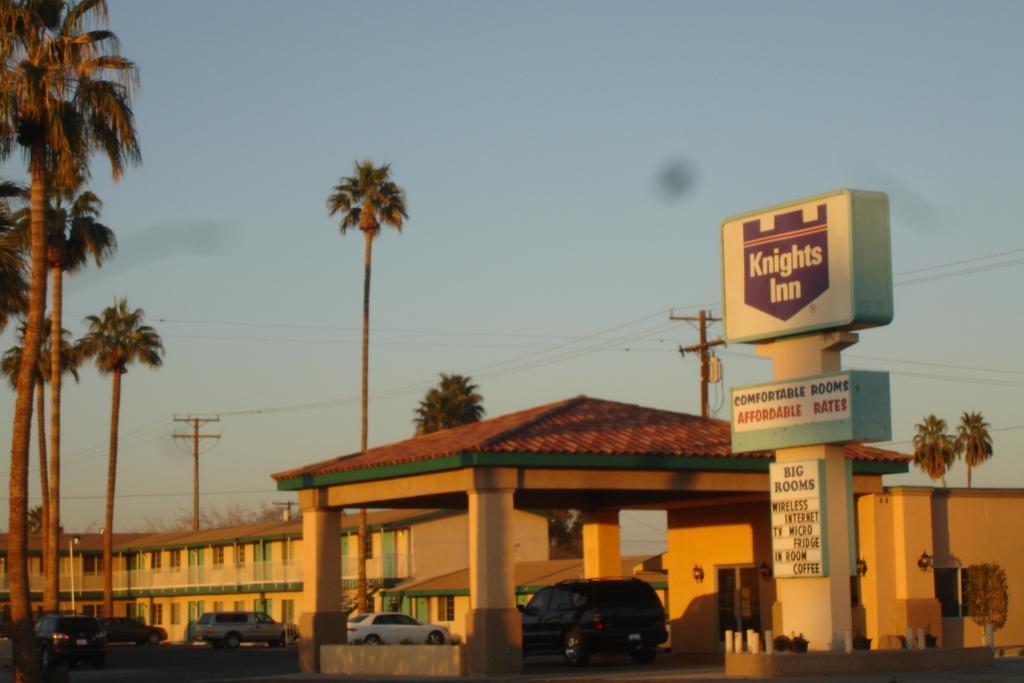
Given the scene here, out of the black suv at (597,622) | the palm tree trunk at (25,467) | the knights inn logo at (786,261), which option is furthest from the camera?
the black suv at (597,622)

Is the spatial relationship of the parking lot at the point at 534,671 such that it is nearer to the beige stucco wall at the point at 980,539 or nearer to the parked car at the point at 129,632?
the beige stucco wall at the point at 980,539

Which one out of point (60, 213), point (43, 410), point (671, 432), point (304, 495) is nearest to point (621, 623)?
point (671, 432)

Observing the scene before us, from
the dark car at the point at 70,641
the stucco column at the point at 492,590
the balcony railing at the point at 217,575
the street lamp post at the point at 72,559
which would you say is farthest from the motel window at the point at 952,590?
the street lamp post at the point at 72,559

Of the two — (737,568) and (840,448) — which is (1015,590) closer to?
(737,568)

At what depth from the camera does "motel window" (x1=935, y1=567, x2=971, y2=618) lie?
3347cm

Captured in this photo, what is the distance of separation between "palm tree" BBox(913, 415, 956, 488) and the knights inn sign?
63512 millimetres

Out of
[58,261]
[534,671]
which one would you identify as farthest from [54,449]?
[534,671]

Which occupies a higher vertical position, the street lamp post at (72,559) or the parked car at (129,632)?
the street lamp post at (72,559)

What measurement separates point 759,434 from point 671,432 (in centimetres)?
630

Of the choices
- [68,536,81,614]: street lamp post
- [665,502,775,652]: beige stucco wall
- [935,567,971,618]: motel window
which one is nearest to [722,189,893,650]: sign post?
[935,567,971,618]: motel window

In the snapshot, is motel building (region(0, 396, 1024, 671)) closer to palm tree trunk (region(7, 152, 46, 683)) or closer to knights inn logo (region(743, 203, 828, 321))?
knights inn logo (region(743, 203, 828, 321))

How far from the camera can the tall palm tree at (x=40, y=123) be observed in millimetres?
27234

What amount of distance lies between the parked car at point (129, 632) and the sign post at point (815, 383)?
49.1m

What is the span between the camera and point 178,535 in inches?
3499
